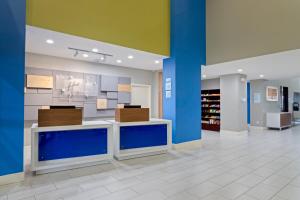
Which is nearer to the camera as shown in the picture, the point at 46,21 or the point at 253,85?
the point at 46,21

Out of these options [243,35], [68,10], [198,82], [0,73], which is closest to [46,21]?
[68,10]

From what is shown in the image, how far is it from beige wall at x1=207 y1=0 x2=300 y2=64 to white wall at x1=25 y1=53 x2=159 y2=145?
3.00 metres

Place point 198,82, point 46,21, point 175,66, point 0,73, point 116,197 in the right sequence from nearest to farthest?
1. point 116,197
2. point 0,73
3. point 46,21
4. point 175,66
5. point 198,82

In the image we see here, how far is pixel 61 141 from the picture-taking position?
11.9ft

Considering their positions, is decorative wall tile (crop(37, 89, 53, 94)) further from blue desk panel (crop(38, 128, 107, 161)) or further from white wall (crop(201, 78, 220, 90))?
white wall (crop(201, 78, 220, 90))

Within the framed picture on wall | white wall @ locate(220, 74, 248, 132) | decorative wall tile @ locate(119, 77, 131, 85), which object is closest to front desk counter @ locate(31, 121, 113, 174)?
decorative wall tile @ locate(119, 77, 131, 85)

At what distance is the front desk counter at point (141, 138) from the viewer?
4.31 m

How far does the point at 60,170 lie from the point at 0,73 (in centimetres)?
208

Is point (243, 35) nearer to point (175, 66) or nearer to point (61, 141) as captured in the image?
point (175, 66)

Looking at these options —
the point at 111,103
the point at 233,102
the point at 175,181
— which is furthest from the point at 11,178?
the point at 233,102

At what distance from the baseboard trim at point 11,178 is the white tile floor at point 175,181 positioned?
4.2 inches

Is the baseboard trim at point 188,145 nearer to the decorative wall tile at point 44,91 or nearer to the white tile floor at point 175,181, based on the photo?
the white tile floor at point 175,181

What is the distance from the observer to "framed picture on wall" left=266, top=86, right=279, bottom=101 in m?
10.3

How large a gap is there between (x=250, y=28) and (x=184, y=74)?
8.04ft
